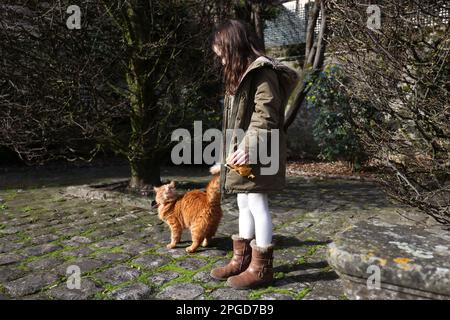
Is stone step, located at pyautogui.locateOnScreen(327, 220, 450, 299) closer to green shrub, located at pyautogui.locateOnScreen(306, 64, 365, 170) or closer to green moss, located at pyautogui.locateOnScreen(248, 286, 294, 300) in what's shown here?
green moss, located at pyautogui.locateOnScreen(248, 286, 294, 300)

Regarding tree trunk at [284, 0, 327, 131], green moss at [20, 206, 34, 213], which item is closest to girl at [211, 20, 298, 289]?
green moss at [20, 206, 34, 213]

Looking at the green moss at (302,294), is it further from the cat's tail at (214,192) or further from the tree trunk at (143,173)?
the tree trunk at (143,173)

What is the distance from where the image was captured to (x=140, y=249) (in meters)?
4.11

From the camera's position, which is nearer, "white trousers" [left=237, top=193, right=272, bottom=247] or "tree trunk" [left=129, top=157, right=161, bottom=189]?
"white trousers" [left=237, top=193, right=272, bottom=247]

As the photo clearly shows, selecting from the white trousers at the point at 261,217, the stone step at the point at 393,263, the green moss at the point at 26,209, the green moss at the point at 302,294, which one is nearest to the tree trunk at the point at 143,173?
the green moss at the point at 26,209

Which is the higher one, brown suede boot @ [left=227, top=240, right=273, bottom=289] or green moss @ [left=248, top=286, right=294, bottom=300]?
brown suede boot @ [left=227, top=240, right=273, bottom=289]

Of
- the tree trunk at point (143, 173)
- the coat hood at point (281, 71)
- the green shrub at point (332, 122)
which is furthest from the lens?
the green shrub at point (332, 122)

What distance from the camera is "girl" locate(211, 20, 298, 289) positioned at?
2959 millimetres

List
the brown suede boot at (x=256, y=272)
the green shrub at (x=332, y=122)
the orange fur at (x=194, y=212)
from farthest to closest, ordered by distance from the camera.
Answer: the green shrub at (x=332, y=122)
the orange fur at (x=194, y=212)
the brown suede boot at (x=256, y=272)

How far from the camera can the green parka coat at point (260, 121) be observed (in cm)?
295

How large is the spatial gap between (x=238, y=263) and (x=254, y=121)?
119 cm

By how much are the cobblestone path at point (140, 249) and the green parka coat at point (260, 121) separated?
2.76 feet

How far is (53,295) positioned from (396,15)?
3.77m

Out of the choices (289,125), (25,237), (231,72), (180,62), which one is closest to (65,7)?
(180,62)
